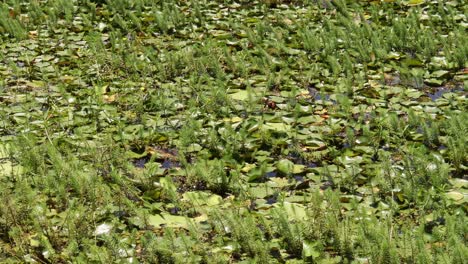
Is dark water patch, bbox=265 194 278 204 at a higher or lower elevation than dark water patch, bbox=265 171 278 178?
higher

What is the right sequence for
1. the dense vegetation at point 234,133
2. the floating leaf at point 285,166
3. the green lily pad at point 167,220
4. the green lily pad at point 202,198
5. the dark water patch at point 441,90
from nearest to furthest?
the dense vegetation at point 234,133 → the green lily pad at point 167,220 → the green lily pad at point 202,198 → the floating leaf at point 285,166 → the dark water patch at point 441,90

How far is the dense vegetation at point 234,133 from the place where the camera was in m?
3.50

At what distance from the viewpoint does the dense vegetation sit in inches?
138

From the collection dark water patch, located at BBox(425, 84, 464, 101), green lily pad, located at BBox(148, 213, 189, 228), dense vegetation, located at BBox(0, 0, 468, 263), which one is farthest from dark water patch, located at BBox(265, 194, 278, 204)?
dark water patch, located at BBox(425, 84, 464, 101)

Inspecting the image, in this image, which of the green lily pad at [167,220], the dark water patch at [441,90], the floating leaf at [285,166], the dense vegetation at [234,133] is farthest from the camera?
the dark water patch at [441,90]

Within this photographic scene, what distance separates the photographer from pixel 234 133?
4516 mm

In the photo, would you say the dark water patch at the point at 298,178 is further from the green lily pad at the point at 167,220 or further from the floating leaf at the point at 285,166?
the green lily pad at the point at 167,220

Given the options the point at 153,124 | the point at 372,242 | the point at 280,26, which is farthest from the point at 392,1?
the point at 372,242

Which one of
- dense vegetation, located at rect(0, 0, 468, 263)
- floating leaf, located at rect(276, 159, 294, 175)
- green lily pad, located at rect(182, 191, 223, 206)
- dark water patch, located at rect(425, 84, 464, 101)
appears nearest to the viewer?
dense vegetation, located at rect(0, 0, 468, 263)

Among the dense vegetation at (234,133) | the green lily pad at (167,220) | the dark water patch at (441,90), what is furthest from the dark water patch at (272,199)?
the dark water patch at (441,90)

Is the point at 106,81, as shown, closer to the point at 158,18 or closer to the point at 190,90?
the point at 190,90

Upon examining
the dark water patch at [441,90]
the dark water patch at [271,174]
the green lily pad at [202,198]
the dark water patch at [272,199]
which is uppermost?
the green lily pad at [202,198]

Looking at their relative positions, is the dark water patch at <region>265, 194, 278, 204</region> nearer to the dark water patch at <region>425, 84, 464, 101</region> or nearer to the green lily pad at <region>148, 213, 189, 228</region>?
the green lily pad at <region>148, 213, 189, 228</region>

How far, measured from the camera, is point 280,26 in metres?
6.69
